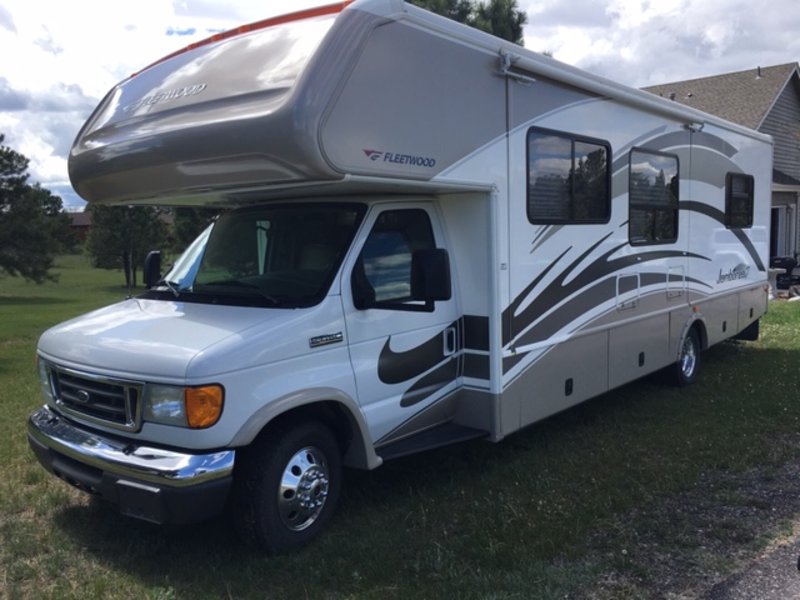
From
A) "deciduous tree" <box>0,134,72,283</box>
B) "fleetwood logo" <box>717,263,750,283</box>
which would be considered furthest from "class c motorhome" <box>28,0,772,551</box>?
"deciduous tree" <box>0,134,72,283</box>

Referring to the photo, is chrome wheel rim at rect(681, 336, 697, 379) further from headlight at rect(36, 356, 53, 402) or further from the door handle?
headlight at rect(36, 356, 53, 402)

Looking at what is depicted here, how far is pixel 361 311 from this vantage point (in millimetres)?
4613

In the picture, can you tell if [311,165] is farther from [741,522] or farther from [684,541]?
[741,522]

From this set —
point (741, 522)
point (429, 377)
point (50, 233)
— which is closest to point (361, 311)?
point (429, 377)

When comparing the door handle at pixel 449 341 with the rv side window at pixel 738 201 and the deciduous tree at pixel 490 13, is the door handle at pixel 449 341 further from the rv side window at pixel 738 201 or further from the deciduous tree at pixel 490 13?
the deciduous tree at pixel 490 13

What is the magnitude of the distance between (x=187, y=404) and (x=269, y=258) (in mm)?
1376

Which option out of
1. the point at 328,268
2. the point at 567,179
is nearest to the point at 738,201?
the point at 567,179

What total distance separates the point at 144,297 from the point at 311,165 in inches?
74.3

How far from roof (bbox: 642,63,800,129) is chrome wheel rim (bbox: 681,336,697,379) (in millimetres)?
16286

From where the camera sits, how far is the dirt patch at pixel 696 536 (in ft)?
13.2

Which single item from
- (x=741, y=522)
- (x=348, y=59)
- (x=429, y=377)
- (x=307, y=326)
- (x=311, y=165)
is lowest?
(x=741, y=522)

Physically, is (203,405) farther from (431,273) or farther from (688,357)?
(688,357)

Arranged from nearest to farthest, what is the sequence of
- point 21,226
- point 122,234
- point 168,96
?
point 168,96 → point 21,226 → point 122,234

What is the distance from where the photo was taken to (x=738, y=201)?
9453 millimetres
